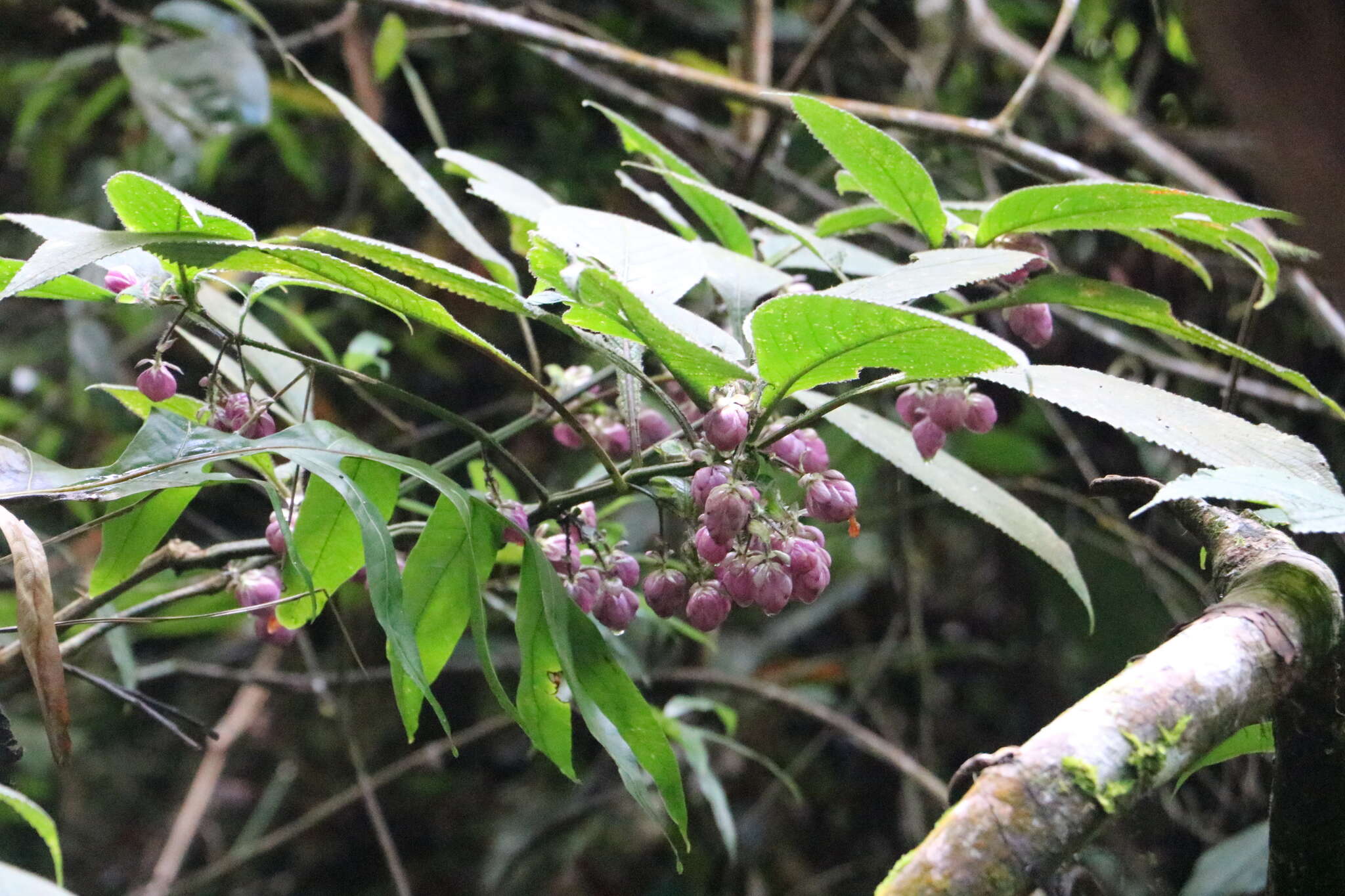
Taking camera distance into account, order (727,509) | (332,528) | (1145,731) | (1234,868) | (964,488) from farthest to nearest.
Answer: (1234,868) → (964,488) → (332,528) → (727,509) → (1145,731)

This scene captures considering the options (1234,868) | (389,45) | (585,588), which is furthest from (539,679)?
(389,45)

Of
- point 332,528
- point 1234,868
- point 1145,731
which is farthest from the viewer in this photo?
point 1234,868

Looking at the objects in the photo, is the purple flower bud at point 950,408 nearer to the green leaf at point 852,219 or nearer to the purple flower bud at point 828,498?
the purple flower bud at point 828,498

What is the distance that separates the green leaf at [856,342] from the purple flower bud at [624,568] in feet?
0.61

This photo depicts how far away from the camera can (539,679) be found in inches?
22.6

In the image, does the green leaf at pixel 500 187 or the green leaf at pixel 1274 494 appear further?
the green leaf at pixel 500 187

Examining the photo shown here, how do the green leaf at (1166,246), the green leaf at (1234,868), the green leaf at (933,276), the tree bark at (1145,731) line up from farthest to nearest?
1. the green leaf at (1234,868)
2. the green leaf at (1166,246)
3. the green leaf at (933,276)
4. the tree bark at (1145,731)

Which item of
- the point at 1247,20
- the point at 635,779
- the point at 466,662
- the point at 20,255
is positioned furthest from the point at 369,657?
the point at 1247,20

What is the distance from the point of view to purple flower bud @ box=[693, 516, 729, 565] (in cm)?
53

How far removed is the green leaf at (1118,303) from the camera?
1.95 feet

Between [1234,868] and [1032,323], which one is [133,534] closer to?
[1032,323]

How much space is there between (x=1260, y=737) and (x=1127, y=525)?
95cm

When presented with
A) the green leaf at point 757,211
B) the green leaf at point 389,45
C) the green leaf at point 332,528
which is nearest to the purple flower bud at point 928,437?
the green leaf at point 757,211

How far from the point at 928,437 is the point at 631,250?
21cm
